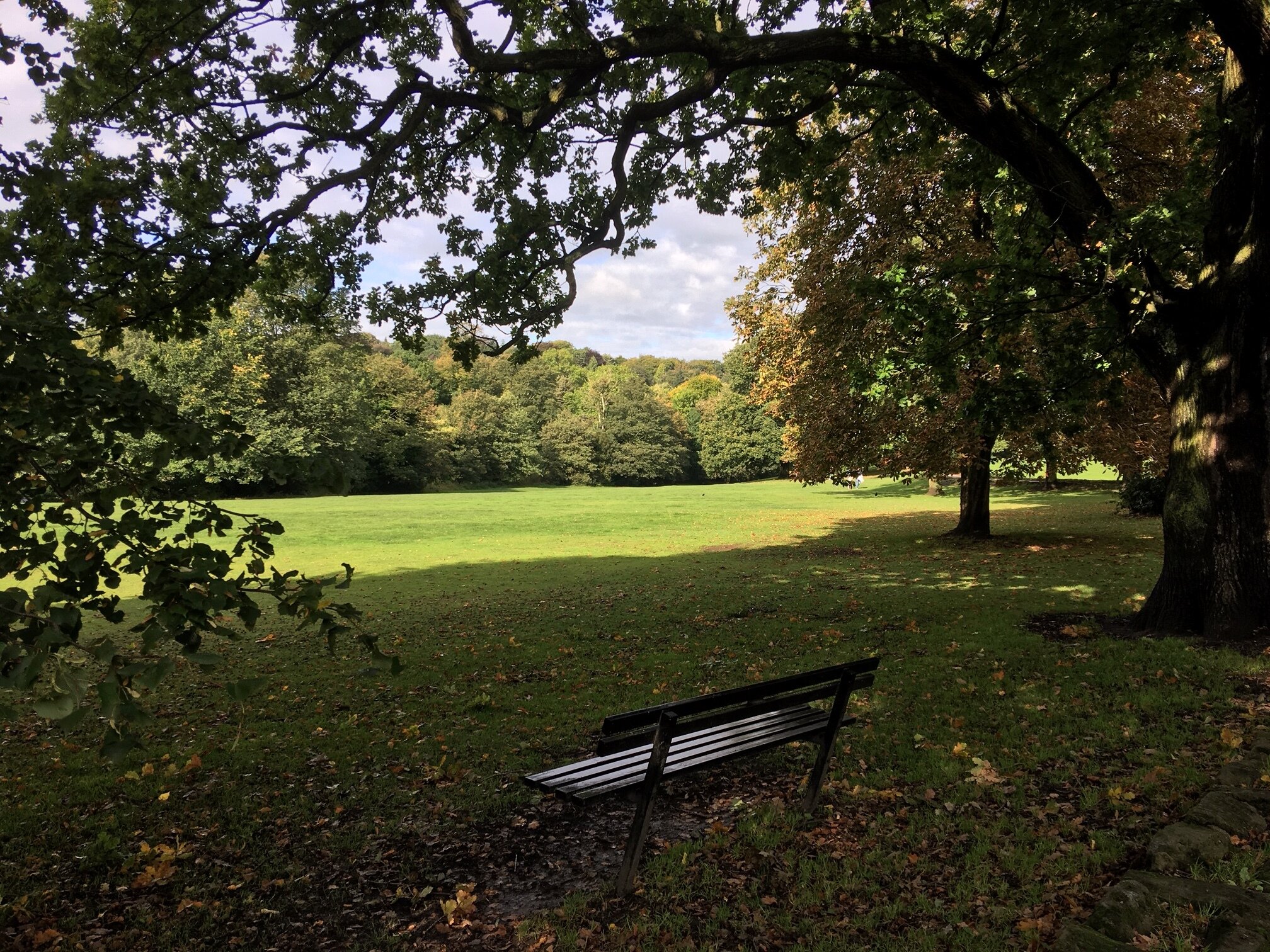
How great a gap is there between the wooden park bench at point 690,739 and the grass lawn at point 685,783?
454mm

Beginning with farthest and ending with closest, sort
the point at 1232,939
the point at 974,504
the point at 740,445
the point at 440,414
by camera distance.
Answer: the point at 740,445
the point at 440,414
the point at 974,504
the point at 1232,939

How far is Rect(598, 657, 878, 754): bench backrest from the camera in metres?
3.75

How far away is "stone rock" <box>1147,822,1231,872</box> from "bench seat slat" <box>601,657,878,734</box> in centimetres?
164

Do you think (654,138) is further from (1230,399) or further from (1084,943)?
Answer: (1084,943)

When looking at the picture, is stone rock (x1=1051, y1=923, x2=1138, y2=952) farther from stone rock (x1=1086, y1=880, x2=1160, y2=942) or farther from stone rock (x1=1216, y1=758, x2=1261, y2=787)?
stone rock (x1=1216, y1=758, x2=1261, y2=787)

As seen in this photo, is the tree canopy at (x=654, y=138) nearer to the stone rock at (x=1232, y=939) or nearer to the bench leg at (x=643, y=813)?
the bench leg at (x=643, y=813)

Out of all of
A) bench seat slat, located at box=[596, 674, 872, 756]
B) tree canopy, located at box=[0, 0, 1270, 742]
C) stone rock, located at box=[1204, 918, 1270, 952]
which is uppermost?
tree canopy, located at box=[0, 0, 1270, 742]

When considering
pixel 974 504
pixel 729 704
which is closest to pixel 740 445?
pixel 974 504

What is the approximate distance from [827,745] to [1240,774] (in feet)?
8.14

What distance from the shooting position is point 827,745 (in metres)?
4.76

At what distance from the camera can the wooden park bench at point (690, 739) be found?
3.78 m

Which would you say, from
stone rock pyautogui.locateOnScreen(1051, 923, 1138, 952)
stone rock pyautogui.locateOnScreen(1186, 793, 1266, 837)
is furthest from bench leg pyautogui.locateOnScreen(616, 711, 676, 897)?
stone rock pyautogui.locateOnScreen(1186, 793, 1266, 837)

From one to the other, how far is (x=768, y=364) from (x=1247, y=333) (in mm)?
14567

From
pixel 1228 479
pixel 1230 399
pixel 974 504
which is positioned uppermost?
pixel 1230 399
